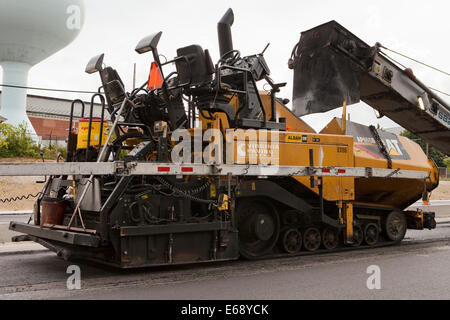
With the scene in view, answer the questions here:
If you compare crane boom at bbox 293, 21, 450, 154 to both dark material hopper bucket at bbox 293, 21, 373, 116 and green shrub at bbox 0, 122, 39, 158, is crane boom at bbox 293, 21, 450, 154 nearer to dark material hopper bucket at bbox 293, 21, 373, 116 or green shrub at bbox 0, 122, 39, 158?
dark material hopper bucket at bbox 293, 21, 373, 116

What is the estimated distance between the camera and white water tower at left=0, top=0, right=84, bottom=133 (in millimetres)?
36250

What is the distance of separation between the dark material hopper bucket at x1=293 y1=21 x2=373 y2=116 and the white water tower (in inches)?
1031

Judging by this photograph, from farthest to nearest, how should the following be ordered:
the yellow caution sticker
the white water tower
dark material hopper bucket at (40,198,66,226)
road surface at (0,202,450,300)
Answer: the white water tower → the yellow caution sticker → dark material hopper bucket at (40,198,66,226) → road surface at (0,202,450,300)

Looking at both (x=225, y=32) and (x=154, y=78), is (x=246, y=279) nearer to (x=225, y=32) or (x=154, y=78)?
(x=154, y=78)

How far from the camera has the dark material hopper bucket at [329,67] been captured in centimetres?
940

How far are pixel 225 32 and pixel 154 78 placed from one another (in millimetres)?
1470

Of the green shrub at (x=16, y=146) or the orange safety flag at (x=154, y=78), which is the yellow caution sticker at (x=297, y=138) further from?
the green shrub at (x=16, y=146)

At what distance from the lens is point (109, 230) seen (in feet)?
20.6

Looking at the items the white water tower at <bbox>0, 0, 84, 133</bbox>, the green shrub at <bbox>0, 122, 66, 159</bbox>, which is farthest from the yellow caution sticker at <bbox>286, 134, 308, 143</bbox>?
the white water tower at <bbox>0, 0, 84, 133</bbox>

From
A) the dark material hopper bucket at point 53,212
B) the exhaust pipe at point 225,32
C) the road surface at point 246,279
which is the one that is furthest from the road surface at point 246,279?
the exhaust pipe at point 225,32

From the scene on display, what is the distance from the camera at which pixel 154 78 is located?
25.3 ft

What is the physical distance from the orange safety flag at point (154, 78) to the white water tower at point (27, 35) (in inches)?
1062

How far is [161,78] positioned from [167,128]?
80 cm
